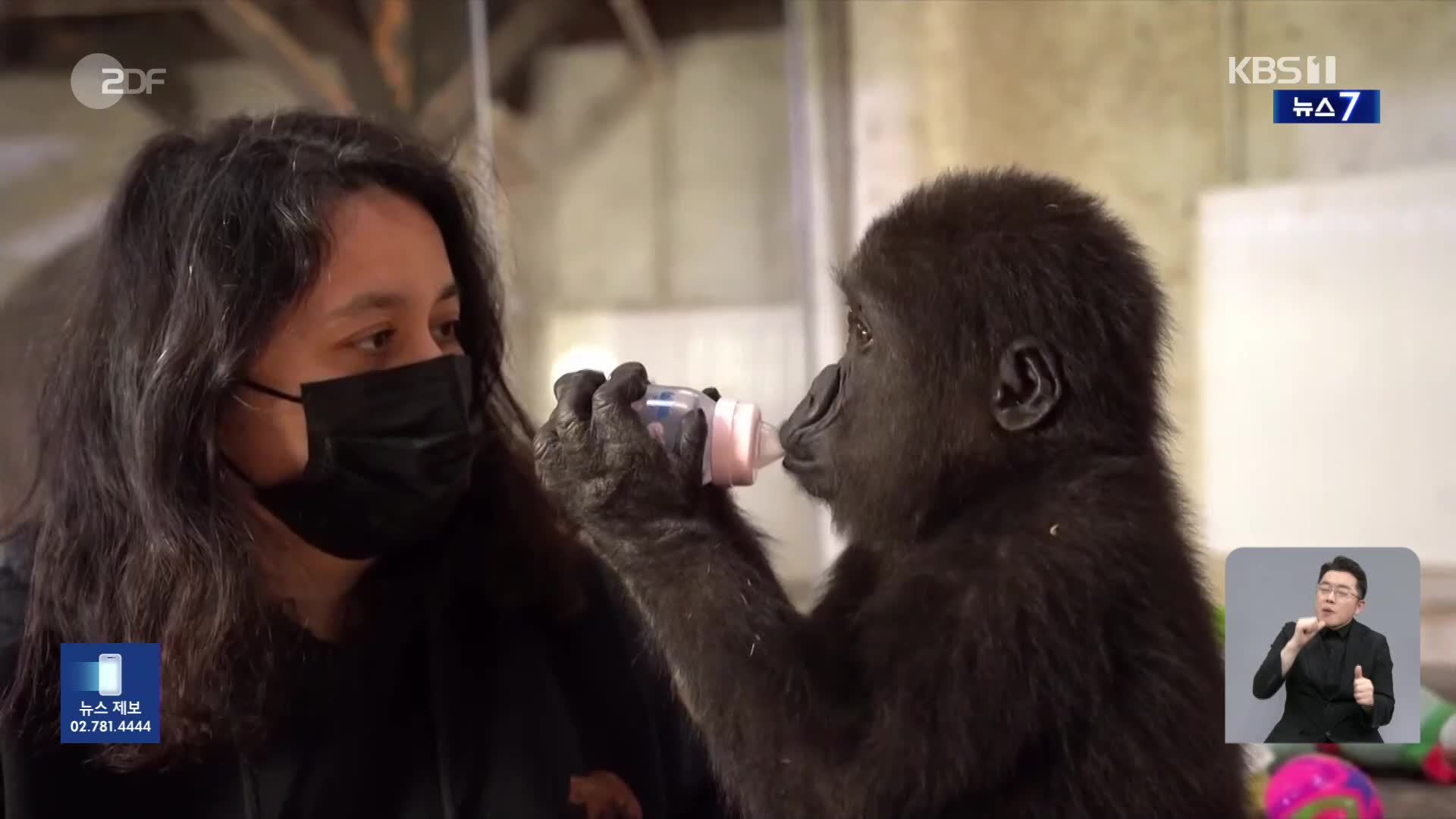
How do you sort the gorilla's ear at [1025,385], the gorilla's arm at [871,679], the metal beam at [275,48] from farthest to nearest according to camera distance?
1. the metal beam at [275,48]
2. the gorilla's ear at [1025,385]
3. the gorilla's arm at [871,679]

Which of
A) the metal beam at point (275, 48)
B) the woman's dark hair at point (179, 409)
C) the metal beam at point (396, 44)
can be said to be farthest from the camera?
the metal beam at point (396, 44)

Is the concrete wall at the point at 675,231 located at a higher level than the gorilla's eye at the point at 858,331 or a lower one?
higher

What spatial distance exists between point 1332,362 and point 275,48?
1390 mm

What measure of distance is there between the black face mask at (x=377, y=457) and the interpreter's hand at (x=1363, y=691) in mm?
1044

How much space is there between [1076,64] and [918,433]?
50cm

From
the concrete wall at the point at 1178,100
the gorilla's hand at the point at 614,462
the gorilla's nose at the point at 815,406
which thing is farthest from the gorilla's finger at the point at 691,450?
the concrete wall at the point at 1178,100

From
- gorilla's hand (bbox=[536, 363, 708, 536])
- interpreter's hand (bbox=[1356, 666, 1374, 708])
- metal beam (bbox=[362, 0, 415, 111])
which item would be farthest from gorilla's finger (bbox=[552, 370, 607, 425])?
interpreter's hand (bbox=[1356, 666, 1374, 708])

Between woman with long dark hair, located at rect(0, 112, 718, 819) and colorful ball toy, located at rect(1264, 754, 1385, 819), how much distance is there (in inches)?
31.8

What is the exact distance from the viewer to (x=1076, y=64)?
1271mm

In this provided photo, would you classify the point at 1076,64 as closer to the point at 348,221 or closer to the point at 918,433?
the point at 918,433

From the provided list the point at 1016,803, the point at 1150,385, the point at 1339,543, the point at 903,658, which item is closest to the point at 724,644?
the point at 903,658

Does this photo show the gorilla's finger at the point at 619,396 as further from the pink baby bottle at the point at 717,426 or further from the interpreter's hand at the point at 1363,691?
the interpreter's hand at the point at 1363,691

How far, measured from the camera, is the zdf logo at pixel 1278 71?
125cm

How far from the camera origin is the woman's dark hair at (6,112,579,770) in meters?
1.16
